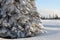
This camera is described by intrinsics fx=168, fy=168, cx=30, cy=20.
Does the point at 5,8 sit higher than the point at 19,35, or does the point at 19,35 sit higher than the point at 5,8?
the point at 5,8

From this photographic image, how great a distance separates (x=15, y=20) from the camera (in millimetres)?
8844

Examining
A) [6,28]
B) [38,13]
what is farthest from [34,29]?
[6,28]

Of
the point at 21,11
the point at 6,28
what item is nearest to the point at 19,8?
the point at 21,11

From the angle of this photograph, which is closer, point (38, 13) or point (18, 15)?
point (18, 15)

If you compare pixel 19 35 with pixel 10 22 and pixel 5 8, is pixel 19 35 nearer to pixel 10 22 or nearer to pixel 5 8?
pixel 10 22

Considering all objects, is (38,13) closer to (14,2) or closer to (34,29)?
(34,29)

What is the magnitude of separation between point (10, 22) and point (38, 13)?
65.1 inches

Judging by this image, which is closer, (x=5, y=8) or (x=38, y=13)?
(x=5, y=8)

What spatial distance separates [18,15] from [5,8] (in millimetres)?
772

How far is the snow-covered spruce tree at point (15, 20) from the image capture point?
877cm

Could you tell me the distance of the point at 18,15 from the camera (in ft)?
28.7

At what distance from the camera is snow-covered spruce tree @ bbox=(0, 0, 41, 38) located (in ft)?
28.8

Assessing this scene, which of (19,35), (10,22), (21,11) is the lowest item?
(19,35)

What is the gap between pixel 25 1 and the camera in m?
8.84
